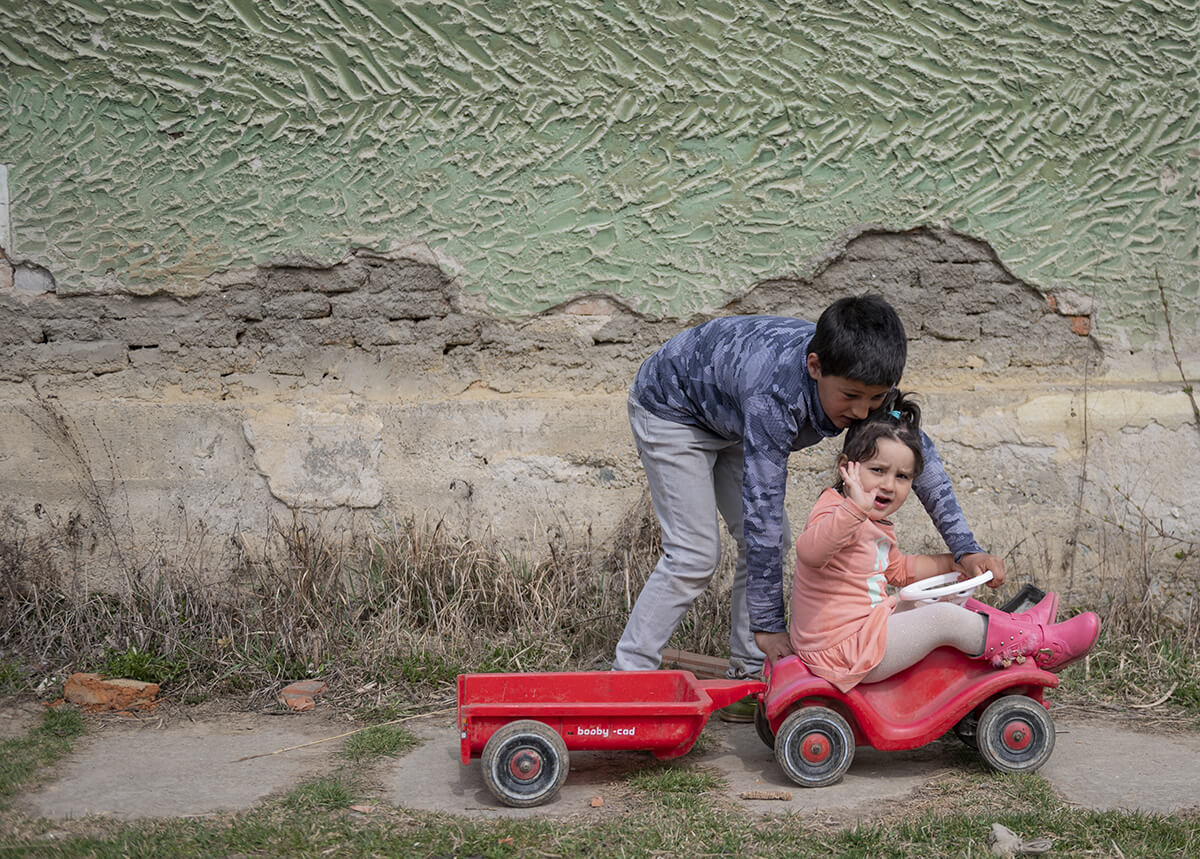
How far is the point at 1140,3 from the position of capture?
4.42m

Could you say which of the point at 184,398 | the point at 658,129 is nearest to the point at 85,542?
the point at 184,398

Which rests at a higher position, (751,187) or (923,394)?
(751,187)

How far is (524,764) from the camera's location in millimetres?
2902

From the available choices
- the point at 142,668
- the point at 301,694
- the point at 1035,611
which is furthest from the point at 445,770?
the point at 1035,611

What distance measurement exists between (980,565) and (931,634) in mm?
286

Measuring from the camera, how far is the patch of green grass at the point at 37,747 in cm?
310

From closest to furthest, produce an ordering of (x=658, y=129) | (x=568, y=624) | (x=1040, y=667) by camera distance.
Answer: (x=1040, y=667) → (x=568, y=624) → (x=658, y=129)

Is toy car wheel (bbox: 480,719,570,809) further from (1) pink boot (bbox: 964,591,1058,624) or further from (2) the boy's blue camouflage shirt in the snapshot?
(1) pink boot (bbox: 964,591,1058,624)

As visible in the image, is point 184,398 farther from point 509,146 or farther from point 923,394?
point 923,394

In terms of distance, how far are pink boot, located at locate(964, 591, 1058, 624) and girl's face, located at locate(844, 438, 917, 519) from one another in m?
0.39

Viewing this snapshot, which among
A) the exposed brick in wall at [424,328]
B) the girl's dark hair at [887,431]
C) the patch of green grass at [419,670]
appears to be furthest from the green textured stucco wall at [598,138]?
the girl's dark hair at [887,431]

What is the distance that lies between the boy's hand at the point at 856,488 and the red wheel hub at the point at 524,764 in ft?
3.49

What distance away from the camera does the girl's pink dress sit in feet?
9.56

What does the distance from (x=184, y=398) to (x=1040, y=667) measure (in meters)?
3.30
